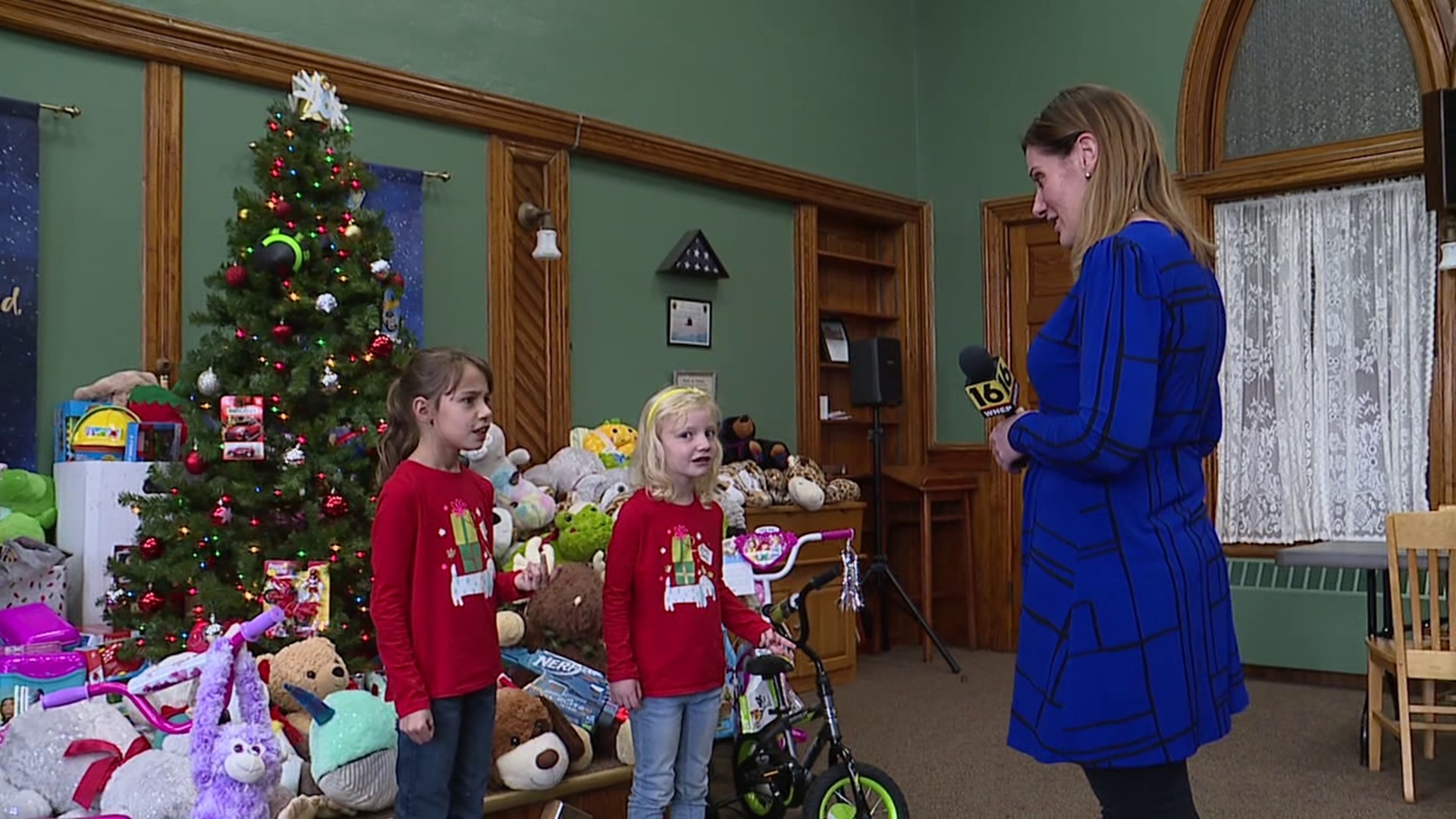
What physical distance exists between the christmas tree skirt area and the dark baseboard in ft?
10.5

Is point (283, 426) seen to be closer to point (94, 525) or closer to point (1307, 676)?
point (94, 525)

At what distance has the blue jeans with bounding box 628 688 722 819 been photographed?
2.42 meters

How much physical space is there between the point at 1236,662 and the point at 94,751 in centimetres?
221

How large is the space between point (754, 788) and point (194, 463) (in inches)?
64.7

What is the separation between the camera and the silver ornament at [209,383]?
3.26 m

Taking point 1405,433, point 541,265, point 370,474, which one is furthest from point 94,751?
point 1405,433

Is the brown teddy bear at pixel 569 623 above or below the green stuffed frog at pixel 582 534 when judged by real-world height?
below

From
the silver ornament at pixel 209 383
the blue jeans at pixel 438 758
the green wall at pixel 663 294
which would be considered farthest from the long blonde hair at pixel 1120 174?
the green wall at pixel 663 294

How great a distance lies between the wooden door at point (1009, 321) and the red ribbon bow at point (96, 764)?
14.6ft

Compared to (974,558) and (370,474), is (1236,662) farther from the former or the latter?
(974,558)

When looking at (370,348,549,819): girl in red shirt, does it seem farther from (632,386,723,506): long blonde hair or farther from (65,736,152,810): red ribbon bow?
(65,736,152,810): red ribbon bow

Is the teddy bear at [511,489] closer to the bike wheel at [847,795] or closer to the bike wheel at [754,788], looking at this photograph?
the bike wheel at [754,788]

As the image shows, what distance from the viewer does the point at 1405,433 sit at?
17.1ft

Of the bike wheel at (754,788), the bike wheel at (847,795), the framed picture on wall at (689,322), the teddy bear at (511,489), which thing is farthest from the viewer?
the framed picture on wall at (689,322)
